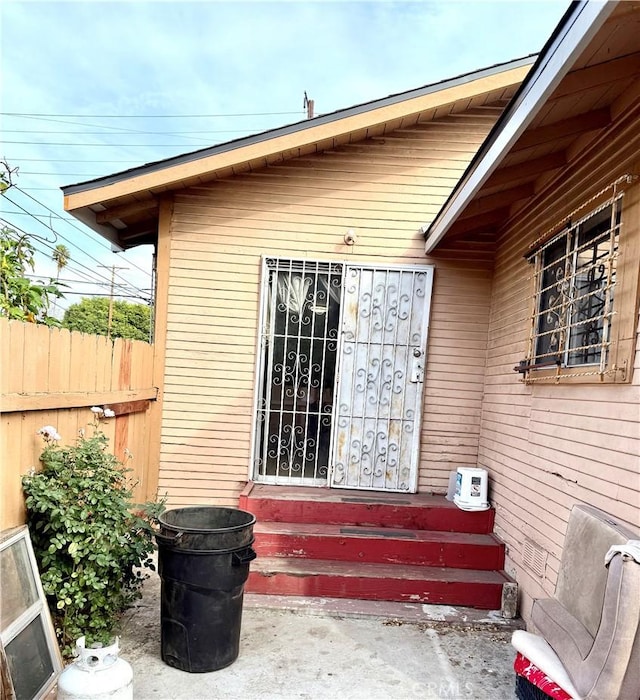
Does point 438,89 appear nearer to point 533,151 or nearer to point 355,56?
point 355,56

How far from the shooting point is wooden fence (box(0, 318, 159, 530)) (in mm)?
2199

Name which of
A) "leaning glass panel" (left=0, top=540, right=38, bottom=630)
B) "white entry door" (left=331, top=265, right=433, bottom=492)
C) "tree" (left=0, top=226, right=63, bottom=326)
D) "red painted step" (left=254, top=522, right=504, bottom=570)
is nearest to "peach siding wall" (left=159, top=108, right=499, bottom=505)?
"white entry door" (left=331, top=265, right=433, bottom=492)

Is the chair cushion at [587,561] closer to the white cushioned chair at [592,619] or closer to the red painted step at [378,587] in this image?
the white cushioned chair at [592,619]

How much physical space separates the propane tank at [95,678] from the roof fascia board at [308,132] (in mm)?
3237

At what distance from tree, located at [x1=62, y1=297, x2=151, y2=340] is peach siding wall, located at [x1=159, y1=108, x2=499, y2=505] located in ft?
23.9

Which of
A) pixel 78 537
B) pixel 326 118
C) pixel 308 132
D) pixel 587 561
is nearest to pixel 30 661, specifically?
pixel 78 537

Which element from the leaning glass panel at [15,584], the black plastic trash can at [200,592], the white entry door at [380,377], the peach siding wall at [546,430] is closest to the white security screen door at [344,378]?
the white entry door at [380,377]

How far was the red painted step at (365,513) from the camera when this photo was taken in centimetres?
397

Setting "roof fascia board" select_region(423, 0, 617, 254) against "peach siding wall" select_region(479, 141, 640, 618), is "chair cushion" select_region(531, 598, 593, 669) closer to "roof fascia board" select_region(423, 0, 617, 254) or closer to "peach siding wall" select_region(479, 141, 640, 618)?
"peach siding wall" select_region(479, 141, 640, 618)

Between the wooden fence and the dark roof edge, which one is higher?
the dark roof edge

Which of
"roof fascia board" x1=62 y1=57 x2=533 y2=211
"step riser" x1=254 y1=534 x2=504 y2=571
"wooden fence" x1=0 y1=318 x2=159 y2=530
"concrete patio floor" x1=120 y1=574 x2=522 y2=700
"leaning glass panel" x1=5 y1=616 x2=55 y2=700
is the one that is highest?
"roof fascia board" x1=62 y1=57 x2=533 y2=211

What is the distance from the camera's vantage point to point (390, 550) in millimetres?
3682

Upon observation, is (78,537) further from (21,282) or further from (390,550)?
(390,550)

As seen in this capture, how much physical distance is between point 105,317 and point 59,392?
11455 mm
